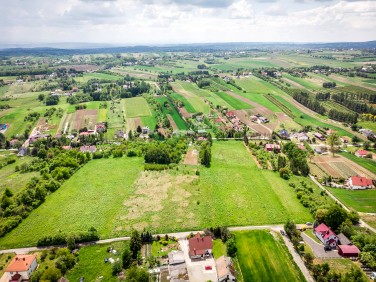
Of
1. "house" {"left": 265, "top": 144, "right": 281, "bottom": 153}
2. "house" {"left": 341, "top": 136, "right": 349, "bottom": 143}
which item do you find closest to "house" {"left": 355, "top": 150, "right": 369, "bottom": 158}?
"house" {"left": 341, "top": 136, "right": 349, "bottom": 143}

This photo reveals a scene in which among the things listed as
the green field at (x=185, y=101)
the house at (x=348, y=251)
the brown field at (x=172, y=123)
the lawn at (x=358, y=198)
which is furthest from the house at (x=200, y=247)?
the green field at (x=185, y=101)

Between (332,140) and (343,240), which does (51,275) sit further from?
(332,140)

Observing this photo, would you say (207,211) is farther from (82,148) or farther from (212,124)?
(212,124)

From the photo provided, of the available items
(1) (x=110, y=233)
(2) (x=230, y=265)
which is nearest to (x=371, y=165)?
(2) (x=230, y=265)

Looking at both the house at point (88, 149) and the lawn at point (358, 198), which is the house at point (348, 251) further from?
the house at point (88, 149)

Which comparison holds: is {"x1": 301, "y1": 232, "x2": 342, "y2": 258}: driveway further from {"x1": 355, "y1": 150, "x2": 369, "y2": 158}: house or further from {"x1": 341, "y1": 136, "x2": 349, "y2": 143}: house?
{"x1": 341, "y1": 136, "x2": 349, "y2": 143}: house
